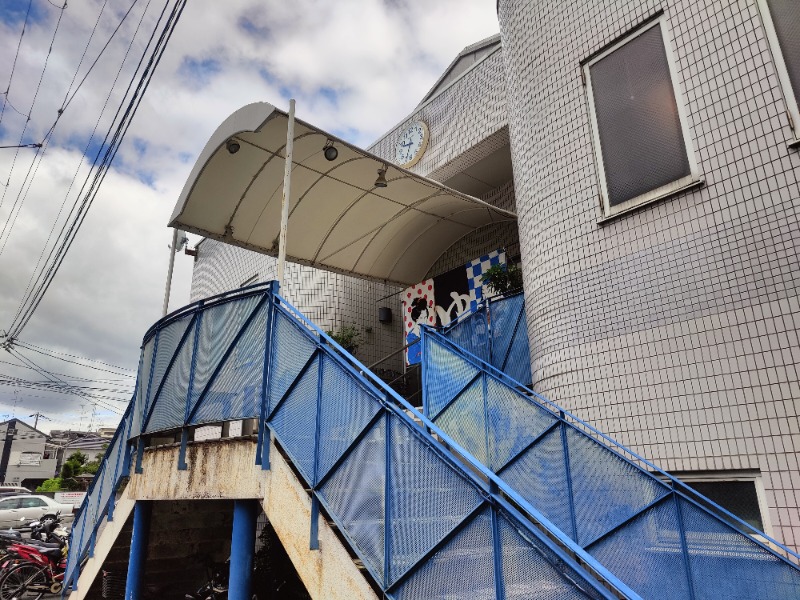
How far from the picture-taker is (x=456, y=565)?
9.29 ft

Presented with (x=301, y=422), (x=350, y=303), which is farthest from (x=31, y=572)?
(x=301, y=422)

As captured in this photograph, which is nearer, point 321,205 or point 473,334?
point 473,334

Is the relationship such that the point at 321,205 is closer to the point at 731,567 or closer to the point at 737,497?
the point at 737,497

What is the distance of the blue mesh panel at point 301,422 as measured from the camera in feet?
13.4

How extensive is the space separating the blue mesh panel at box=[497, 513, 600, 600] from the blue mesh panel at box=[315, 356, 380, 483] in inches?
49.9

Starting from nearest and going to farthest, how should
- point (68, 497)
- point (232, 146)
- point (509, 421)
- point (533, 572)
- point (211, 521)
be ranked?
1. point (533, 572)
2. point (509, 421)
3. point (232, 146)
4. point (211, 521)
5. point (68, 497)

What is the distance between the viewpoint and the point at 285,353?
458 cm

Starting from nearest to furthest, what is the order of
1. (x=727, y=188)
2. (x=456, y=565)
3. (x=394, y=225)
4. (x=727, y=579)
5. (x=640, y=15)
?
1. (x=456, y=565)
2. (x=727, y=579)
3. (x=727, y=188)
4. (x=640, y=15)
5. (x=394, y=225)

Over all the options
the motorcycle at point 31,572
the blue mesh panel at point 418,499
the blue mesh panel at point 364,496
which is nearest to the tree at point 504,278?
the blue mesh panel at point 364,496

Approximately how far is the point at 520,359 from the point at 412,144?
20.2 ft

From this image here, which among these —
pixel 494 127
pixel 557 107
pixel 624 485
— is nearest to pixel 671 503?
pixel 624 485

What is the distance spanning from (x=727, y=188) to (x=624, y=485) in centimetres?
288

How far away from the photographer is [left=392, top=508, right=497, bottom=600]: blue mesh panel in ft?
8.75

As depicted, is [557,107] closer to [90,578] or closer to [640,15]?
[640,15]
